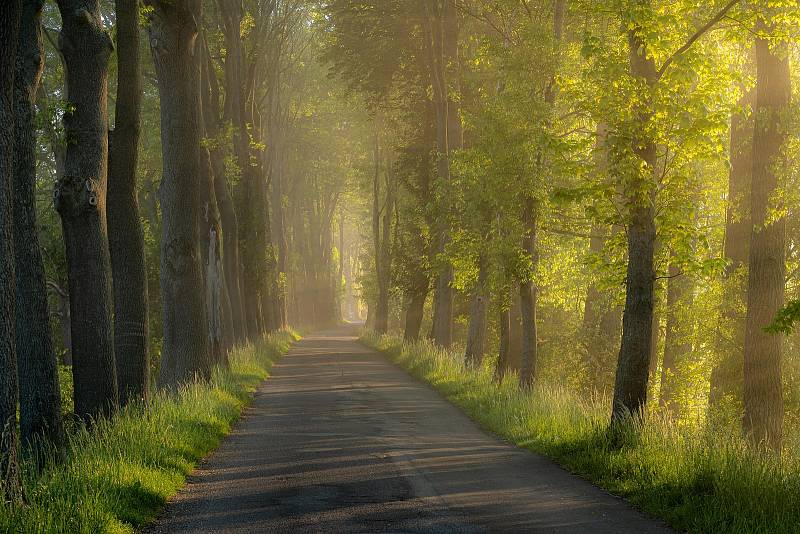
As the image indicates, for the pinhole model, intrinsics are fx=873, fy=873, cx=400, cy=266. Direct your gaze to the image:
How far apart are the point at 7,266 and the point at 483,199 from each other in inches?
548

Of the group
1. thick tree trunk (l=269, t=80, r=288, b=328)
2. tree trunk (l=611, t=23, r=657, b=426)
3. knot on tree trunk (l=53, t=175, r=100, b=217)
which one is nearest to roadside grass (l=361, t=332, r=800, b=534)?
tree trunk (l=611, t=23, r=657, b=426)

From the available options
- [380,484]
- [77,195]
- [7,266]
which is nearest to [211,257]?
[77,195]

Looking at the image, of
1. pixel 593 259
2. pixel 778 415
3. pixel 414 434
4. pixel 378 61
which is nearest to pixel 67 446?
pixel 414 434

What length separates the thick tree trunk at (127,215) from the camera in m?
13.8

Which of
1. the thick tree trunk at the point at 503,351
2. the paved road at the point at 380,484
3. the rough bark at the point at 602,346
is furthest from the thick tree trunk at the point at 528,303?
the rough bark at the point at 602,346

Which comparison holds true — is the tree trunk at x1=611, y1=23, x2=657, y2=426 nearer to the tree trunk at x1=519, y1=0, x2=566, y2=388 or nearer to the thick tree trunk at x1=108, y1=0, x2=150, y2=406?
the tree trunk at x1=519, y1=0, x2=566, y2=388

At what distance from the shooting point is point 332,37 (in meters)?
31.6

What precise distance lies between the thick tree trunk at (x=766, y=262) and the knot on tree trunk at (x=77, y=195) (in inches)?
435

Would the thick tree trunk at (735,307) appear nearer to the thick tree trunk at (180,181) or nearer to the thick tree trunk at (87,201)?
the thick tree trunk at (180,181)

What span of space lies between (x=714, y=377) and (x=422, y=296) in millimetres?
19923

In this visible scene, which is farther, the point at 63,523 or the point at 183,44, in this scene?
the point at 183,44

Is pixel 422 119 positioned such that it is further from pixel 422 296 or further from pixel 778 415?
pixel 778 415

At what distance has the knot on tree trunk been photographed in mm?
12219

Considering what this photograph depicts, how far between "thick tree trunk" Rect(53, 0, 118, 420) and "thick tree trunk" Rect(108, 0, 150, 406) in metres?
1.11
